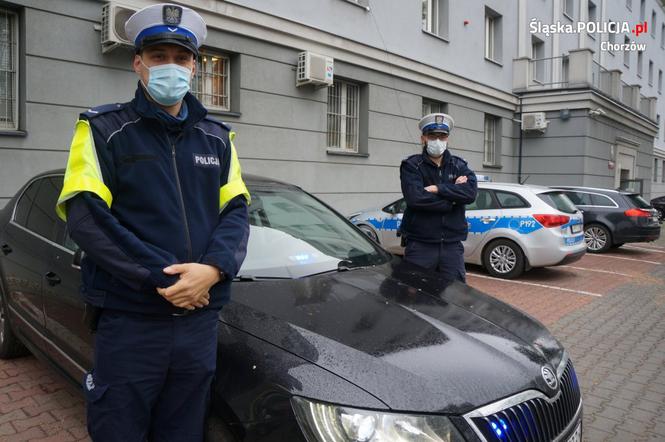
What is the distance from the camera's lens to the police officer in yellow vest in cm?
174

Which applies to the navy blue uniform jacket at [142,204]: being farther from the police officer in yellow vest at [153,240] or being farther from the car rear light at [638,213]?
the car rear light at [638,213]

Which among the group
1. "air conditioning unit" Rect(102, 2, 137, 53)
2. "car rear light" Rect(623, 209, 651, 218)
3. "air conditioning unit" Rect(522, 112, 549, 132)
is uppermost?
"air conditioning unit" Rect(522, 112, 549, 132)

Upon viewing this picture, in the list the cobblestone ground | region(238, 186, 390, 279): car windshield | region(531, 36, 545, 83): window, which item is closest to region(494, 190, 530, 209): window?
the cobblestone ground

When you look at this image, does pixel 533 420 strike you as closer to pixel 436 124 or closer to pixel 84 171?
pixel 84 171

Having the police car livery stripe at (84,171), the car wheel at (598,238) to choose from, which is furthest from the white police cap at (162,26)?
the car wheel at (598,238)

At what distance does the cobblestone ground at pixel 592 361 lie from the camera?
333 centimetres

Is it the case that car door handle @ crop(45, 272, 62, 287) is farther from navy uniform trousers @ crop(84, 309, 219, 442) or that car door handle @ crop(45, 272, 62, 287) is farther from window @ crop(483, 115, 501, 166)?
window @ crop(483, 115, 501, 166)

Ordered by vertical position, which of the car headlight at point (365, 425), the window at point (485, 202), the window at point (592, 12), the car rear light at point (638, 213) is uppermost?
the window at point (592, 12)

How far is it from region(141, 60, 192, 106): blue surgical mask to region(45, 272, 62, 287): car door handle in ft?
5.53

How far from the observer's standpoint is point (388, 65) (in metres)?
12.0

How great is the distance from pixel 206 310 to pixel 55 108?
20.4ft

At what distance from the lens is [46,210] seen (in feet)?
11.9

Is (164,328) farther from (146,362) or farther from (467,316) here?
(467,316)

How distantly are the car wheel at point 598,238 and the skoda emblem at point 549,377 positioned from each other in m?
10.6
